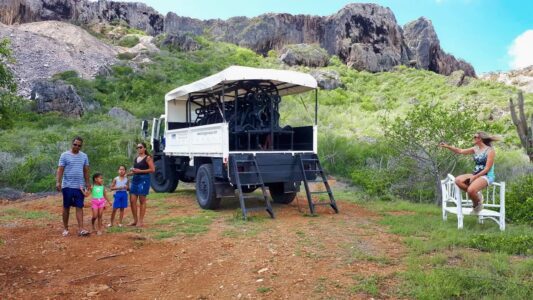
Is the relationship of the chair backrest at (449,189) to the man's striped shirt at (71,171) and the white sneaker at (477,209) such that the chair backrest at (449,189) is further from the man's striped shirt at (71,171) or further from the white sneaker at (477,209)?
the man's striped shirt at (71,171)

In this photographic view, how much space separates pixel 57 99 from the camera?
29266mm

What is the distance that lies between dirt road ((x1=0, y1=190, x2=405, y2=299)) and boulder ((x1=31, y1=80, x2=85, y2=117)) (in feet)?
73.5

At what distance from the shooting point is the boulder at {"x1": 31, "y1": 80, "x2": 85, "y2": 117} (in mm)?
28812

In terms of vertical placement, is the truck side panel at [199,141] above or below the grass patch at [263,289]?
above

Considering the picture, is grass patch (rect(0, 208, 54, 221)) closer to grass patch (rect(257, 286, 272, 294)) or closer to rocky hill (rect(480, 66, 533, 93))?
grass patch (rect(257, 286, 272, 294))

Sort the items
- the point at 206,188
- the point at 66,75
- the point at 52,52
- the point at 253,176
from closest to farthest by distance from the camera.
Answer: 1. the point at 253,176
2. the point at 206,188
3. the point at 66,75
4. the point at 52,52

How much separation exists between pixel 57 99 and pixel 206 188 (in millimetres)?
24035

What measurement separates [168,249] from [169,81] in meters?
35.5

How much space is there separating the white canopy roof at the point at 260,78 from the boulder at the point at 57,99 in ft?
70.8

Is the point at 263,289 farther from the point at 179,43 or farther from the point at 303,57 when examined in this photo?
the point at 179,43

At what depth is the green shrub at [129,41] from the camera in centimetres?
5589

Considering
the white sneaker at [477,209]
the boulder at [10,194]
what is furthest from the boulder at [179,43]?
the white sneaker at [477,209]

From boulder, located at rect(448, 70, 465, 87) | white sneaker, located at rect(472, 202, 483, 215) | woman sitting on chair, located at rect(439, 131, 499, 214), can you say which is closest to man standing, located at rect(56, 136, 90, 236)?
woman sitting on chair, located at rect(439, 131, 499, 214)

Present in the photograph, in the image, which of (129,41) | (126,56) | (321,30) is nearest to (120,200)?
(126,56)
